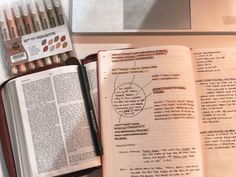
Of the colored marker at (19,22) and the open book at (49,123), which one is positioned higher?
the colored marker at (19,22)

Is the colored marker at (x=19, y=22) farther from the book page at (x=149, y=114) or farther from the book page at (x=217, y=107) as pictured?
the book page at (x=217, y=107)

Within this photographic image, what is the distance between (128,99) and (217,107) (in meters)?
0.16

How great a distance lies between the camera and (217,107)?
26.5 inches

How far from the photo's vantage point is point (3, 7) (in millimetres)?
711

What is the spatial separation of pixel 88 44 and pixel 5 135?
0.73 feet

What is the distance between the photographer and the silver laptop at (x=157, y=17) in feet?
2.34

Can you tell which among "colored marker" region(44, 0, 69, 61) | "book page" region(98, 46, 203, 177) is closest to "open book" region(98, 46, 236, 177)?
"book page" region(98, 46, 203, 177)

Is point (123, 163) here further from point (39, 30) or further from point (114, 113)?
point (39, 30)

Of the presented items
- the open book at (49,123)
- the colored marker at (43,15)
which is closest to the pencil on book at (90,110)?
the open book at (49,123)

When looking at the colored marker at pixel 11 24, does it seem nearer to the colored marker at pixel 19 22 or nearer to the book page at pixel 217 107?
the colored marker at pixel 19 22

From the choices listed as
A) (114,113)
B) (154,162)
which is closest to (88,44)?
(114,113)

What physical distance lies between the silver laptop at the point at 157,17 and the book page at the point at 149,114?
6 centimetres

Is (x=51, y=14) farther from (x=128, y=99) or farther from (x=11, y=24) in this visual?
(x=128, y=99)

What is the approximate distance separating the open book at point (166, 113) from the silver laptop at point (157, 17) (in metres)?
0.06
